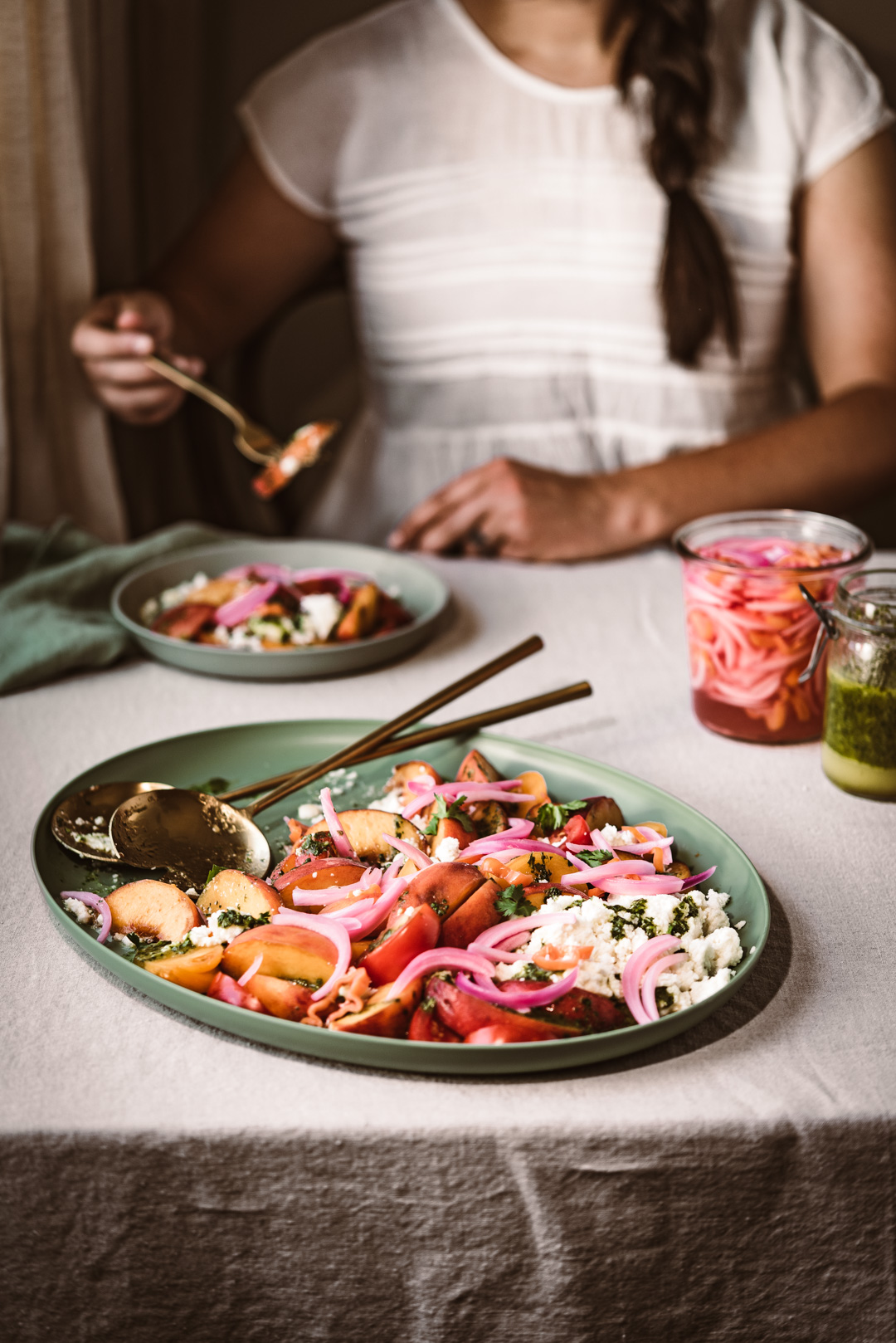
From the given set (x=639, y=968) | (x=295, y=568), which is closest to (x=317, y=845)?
(x=639, y=968)

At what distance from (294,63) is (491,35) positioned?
299mm

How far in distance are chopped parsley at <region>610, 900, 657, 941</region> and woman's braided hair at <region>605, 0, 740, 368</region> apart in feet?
4.08

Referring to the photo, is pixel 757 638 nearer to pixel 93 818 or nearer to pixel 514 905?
pixel 514 905

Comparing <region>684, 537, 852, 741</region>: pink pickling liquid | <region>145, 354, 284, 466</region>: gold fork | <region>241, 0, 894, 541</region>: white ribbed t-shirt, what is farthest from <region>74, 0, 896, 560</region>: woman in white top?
<region>684, 537, 852, 741</region>: pink pickling liquid

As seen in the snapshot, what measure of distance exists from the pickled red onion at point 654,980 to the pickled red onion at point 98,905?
299mm

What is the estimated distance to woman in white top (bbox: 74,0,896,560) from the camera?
169 cm

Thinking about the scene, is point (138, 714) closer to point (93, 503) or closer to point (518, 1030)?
point (518, 1030)

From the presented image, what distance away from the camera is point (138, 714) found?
3.39 feet

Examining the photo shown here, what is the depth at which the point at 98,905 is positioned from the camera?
699mm

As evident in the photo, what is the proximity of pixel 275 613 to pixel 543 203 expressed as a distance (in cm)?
95

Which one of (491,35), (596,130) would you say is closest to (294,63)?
(491,35)

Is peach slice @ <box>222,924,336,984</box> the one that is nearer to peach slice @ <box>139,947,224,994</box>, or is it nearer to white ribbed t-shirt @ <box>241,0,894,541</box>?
peach slice @ <box>139,947,224,994</box>

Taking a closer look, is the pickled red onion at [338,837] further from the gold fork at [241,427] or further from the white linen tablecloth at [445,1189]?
the gold fork at [241,427]

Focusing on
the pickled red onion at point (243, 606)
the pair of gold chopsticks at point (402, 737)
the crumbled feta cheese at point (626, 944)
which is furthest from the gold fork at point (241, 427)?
the crumbled feta cheese at point (626, 944)
